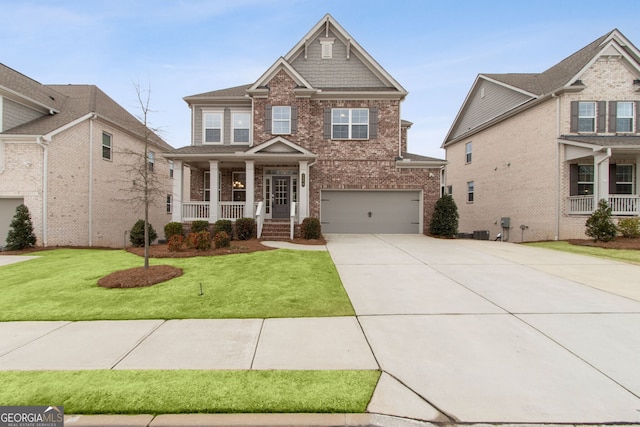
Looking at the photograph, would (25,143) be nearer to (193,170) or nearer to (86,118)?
(86,118)

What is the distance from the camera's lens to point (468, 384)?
2.98 meters

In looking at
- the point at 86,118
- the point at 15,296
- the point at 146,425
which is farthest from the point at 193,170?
the point at 146,425

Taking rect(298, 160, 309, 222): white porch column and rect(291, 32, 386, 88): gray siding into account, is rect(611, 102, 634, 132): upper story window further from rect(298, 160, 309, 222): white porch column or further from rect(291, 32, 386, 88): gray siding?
rect(298, 160, 309, 222): white porch column

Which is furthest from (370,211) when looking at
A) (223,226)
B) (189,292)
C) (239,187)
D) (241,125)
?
(189,292)

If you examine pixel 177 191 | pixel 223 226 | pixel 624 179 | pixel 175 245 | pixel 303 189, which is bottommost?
pixel 175 245

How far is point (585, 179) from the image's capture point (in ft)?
47.5

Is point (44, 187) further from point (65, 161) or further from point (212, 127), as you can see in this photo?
point (212, 127)

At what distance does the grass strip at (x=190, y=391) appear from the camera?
2586 millimetres

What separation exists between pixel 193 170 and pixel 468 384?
622 inches

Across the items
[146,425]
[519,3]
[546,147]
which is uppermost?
[519,3]

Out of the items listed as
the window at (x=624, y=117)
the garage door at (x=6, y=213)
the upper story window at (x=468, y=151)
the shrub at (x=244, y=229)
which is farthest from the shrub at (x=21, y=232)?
the window at (x=624, y=117)

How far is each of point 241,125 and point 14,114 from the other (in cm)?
976

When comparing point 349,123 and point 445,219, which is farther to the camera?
point 349,123

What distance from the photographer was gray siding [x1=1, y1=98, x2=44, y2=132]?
12.5m
